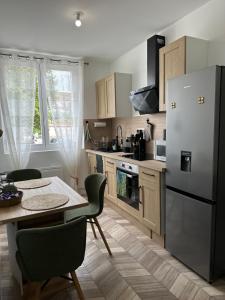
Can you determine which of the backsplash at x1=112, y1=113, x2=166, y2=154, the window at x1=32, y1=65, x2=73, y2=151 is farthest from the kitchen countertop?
the window at x1=32, y1=65, x2=73, y2=151

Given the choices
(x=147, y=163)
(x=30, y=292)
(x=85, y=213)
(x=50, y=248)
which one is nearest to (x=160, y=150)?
(x=147, y=163)

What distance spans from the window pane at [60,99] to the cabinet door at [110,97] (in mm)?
702

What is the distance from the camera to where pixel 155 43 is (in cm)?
286

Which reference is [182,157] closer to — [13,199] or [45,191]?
[45,191]

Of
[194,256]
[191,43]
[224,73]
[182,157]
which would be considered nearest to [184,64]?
[191,43]

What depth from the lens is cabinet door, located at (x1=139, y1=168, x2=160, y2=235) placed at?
97.0 inches

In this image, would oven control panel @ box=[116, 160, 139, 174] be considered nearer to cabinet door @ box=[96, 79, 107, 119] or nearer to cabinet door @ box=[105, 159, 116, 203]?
cabinet door @ box=[105, 159, 116, 203]

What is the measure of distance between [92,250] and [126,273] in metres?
0.55

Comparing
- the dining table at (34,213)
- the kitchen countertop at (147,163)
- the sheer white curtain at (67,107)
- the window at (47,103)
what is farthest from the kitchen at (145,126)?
the dining table at (34,213)

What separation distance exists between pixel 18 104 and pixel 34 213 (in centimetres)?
258

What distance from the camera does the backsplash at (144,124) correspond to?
124 inches

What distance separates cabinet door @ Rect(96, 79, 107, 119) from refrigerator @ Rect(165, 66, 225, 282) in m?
2.07

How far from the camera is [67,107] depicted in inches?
159

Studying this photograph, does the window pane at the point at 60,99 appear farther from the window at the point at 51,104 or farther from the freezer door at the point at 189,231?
the freezer door at the point at 189,231
